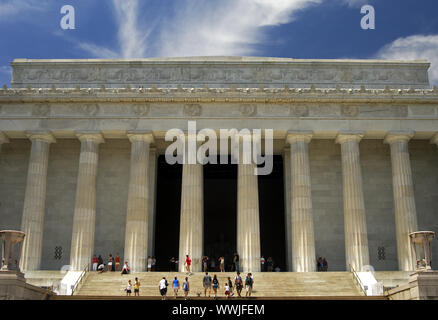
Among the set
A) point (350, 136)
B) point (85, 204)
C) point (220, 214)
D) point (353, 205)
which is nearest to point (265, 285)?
point (353, 205)

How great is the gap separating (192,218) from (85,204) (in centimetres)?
827

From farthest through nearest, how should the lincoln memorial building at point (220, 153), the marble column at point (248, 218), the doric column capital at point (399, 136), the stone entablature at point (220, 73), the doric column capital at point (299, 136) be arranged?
the stone entablature at point (220, 73), the doric column capital at point (399, 136), the doric column capital at point (299, 136), the lincoln memorial building at point (220, 153), the marble column at point (248, 218)

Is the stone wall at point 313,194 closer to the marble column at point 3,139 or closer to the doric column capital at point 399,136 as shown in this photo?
the marble column at point 3,139

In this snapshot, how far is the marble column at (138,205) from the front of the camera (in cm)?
4316

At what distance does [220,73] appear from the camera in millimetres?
51094

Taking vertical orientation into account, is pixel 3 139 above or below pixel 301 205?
above

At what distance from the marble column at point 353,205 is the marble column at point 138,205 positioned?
50.1 ft

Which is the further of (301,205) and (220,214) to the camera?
(220,214)

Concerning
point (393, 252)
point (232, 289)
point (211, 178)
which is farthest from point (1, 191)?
point (393, 252)

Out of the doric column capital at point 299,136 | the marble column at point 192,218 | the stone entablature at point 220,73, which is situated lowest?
the marble column at point 192,218

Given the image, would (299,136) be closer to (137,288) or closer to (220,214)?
(220,214)

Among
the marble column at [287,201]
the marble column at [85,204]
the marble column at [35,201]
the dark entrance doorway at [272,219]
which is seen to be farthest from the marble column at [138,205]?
the dark entrance doorway at [272,219]

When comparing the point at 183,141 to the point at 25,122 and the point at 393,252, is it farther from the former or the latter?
the point at 393,252

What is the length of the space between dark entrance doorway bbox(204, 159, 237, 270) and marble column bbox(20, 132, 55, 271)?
1668 centimetres
